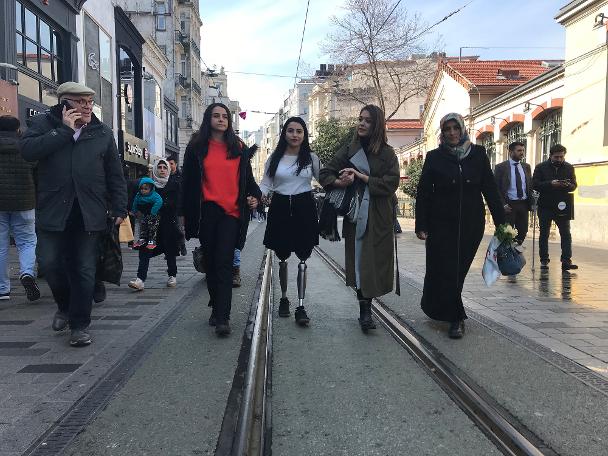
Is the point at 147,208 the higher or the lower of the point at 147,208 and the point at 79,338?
the higher

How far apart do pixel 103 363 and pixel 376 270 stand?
2363 millimetres

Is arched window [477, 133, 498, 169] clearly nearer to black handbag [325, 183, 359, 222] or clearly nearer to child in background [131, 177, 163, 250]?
child in background [131, 177, 163, 250]

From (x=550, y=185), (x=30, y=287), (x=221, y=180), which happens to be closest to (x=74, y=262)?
(x=221, y=180)

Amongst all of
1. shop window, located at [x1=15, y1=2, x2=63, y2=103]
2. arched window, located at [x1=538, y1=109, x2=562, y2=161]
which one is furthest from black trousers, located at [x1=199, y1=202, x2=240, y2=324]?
arched window, located at [x1=538, y1=109, x2=562, y2=161]

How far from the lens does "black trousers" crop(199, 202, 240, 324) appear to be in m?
4.61

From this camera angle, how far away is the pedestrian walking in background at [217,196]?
4629mm

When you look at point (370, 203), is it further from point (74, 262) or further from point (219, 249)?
point (74, 262)

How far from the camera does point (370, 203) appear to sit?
476 cm

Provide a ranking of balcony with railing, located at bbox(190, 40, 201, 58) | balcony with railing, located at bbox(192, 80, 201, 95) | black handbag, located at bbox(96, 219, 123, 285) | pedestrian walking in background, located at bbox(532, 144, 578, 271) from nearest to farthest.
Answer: black handbag, located at bbox(96, 219, 123, 285) < pedestrian walking in background, located at bbox(532, 144, 578, 271) < balcony with railing, located at bbox(190, 40, 201, 58) < balcony with railing, located at bbox(192, 80, 201, 95)

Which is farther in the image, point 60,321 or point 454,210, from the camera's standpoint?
point 454,210

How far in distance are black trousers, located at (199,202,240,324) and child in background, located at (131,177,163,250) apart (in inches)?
96.4

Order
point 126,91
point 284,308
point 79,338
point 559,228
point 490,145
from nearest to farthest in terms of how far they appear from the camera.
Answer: point 79,338 < point 284,308 < point 559,228 < point 126,91 < point 490,145

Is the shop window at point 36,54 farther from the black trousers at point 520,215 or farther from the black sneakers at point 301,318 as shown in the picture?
the black trousers at point 520,215

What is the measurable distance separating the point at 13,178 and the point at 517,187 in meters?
6.66
